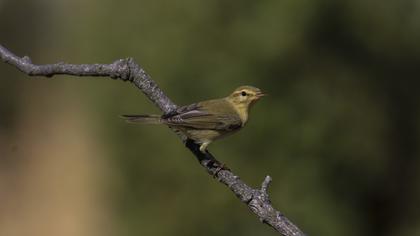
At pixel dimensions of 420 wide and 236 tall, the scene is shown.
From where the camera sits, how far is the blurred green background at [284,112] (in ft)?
28.1

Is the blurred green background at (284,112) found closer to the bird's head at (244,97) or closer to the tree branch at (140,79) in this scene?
the bird's head at (244,97)

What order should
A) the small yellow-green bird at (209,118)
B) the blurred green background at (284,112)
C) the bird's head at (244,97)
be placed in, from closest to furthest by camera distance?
the small yellow-green bird at (209,118), the bird's head at (244,97), the blurred green background at (284,112)

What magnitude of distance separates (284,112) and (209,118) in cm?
315

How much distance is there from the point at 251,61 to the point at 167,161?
1426mm

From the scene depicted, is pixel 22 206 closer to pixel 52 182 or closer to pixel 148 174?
pixel 52 182

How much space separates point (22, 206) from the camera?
19062mm

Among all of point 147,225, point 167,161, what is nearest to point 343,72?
point 167,161

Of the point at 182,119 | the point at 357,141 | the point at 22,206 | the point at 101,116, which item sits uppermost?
the point at 22,206

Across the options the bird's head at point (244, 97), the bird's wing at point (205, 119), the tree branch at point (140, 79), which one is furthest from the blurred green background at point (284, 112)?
the tree branch at point (140, 79)

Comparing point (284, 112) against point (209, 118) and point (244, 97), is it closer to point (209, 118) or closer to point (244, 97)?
point (244, 97)

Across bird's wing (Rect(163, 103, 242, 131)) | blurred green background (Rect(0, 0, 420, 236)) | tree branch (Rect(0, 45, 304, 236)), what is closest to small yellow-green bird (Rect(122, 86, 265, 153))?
bird's wing (Rect(163, 103, 242, 131))

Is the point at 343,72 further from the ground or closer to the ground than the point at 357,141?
further from the ground

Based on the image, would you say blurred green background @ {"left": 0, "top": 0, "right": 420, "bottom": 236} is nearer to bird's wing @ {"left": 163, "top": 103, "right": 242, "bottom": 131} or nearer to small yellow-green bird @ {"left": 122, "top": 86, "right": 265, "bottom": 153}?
small yellow-green bird @ {"left": 122, "top": 86, "right": 265, "bottom": 153}

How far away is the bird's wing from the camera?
4859 millimetres
